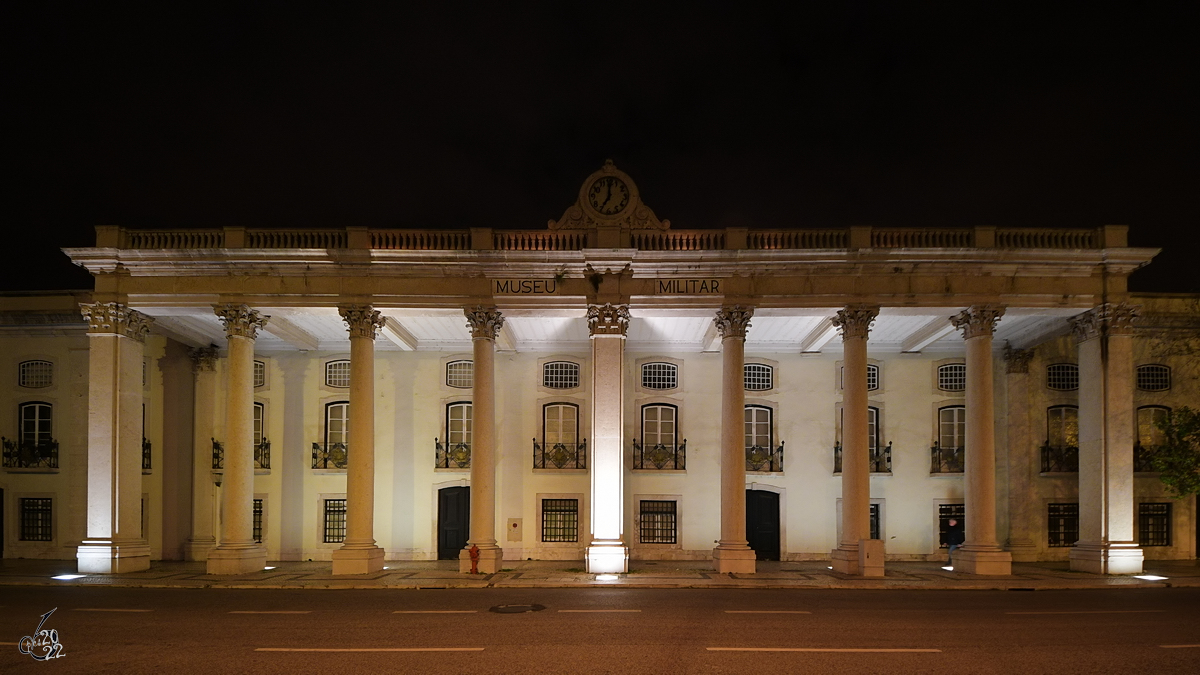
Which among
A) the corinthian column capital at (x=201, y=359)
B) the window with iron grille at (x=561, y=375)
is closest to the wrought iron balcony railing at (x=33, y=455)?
the corinthian column capital at (x=201, y=359)

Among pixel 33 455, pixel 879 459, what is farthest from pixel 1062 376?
pixel 33 455

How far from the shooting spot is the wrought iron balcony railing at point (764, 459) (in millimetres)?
27141

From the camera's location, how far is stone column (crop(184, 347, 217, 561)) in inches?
1021

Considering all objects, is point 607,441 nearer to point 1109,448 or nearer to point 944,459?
point 944,459

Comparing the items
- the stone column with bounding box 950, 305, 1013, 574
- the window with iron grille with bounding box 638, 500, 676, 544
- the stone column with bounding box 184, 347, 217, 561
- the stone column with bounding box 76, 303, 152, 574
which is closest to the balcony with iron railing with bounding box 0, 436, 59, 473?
the stone column with bounding box 184, 347, 217, 561

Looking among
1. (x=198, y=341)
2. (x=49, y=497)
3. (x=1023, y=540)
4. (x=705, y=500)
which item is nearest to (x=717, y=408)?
(x=705, y=500)

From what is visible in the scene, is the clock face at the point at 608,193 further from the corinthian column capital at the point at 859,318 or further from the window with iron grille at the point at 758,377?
the window with iron grille at the point at 758,377

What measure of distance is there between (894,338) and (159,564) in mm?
25925

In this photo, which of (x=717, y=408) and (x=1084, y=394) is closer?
(x=1084, y=394)

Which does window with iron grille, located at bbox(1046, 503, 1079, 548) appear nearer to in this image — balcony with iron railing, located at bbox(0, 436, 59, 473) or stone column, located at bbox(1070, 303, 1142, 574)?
stone column, located at bbox(1070, 303, 1142, 574)

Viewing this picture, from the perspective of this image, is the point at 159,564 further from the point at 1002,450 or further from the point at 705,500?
the point at 1002,450

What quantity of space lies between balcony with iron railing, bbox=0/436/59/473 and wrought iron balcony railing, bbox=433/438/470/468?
12961 mm

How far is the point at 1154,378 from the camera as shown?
86.7 feet

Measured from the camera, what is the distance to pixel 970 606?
16188 millimetres
